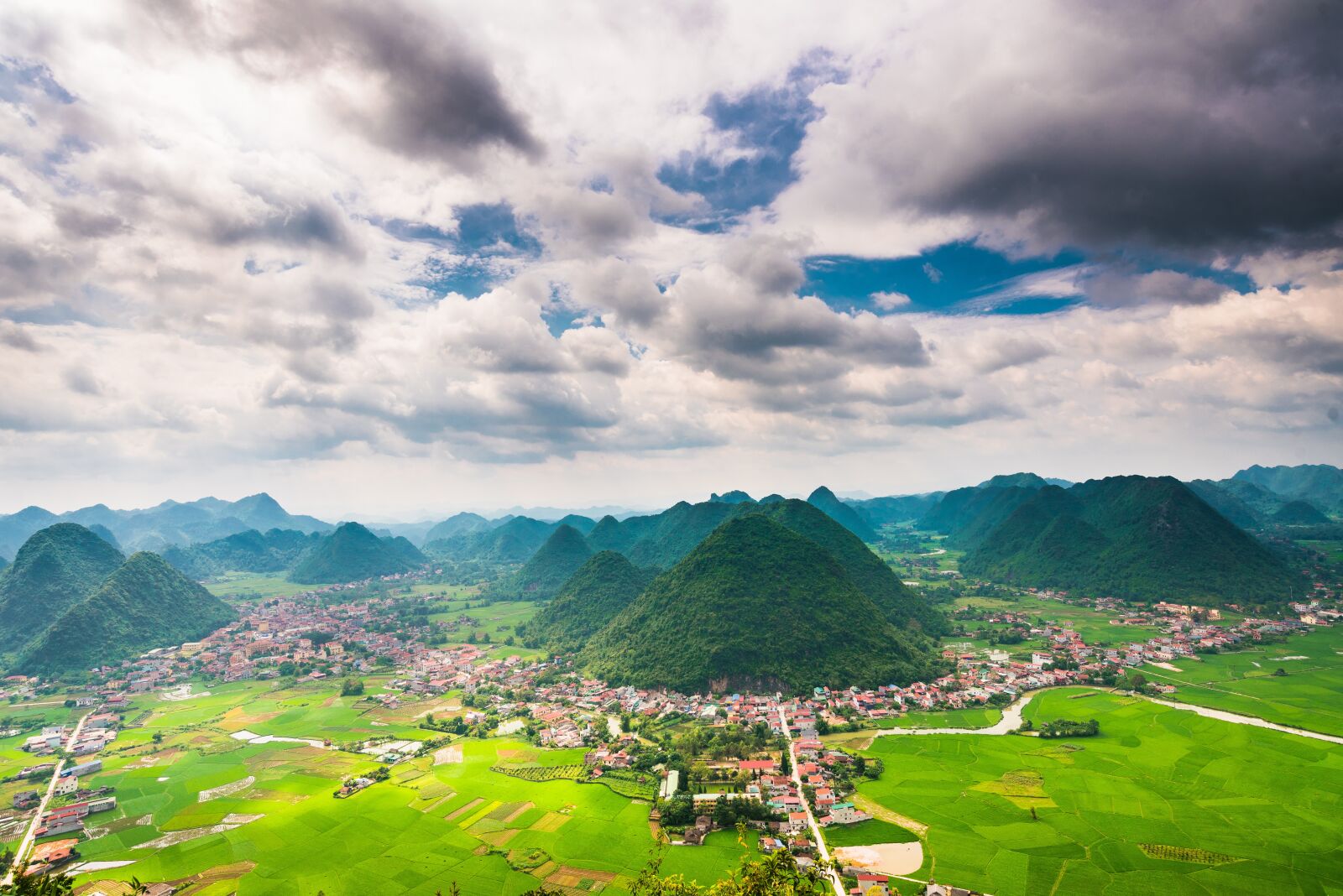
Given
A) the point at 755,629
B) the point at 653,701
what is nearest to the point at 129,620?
the point at 653,701

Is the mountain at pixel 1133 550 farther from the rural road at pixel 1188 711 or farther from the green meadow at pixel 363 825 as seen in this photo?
the green meadow at pixel 363 825

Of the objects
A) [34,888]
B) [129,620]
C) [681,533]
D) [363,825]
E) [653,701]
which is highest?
[681,533]

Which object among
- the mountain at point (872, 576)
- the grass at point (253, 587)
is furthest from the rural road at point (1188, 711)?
the grass at point (253, 587)

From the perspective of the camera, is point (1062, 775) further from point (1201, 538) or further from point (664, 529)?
point (664, 529)

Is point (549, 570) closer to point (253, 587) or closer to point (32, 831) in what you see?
point (253, 587)

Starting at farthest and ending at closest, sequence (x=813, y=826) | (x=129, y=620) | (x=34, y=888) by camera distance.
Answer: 1. (x=129, y=620)
2. (x=813, y=826)
3. (x=34, y=888)

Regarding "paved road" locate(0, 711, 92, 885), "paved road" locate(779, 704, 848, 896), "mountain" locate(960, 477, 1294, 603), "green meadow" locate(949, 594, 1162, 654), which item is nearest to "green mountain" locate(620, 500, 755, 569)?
"green meadow" locate(949, 594, 1162, 654)

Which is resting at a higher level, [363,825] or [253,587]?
[253,587]

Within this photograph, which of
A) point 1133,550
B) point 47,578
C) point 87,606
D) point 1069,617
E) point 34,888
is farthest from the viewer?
point 1133,550

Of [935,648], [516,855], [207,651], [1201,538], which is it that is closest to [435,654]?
[207,651]
